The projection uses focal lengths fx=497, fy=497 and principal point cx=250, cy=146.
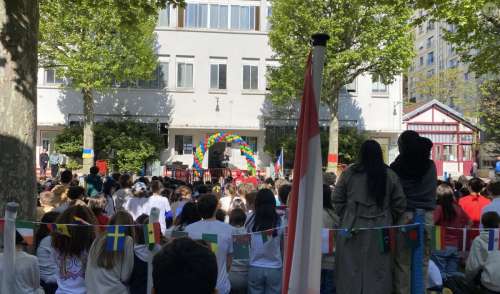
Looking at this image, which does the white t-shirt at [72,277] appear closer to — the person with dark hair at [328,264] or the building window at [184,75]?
the person with dark hair at [328,264]

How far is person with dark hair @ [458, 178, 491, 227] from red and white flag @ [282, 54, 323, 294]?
5.40m

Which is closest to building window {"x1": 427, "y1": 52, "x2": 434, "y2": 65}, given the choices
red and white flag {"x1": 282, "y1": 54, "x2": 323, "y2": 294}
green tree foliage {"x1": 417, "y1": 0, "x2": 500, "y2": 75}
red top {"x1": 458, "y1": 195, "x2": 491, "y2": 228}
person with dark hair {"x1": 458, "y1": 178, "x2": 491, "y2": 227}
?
green tree foliage {"x1": 417, "y1": 0, "x2": 500, "y2": 75}

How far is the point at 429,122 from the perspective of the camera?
36.9 meters

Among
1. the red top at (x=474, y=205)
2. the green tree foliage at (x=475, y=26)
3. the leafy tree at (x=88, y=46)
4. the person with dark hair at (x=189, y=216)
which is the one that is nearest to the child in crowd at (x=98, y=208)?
the person with dark hair at (x=189, y=216)

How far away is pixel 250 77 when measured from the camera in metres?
30.8

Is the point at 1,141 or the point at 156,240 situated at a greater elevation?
the point at 1,141

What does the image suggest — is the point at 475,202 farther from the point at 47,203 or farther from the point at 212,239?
the point at 47,203

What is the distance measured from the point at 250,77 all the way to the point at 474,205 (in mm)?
23992

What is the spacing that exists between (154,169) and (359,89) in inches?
538

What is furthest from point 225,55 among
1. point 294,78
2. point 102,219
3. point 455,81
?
point 455,81

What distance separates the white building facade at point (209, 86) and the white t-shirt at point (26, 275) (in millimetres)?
25349

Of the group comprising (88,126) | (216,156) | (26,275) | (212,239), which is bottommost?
(26,275)

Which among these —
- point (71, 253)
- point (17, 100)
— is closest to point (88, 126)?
point (17, 100)

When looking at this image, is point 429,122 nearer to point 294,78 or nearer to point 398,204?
point 294,78
